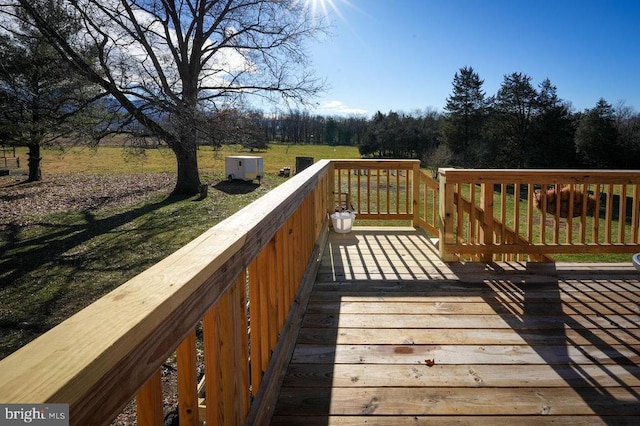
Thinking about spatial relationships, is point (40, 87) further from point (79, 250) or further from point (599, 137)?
point (599, 137)

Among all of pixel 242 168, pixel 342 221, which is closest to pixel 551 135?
pixel 242 168

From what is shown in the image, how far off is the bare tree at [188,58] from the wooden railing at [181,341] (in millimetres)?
10736

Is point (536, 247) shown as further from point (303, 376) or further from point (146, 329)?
point (146, 329)

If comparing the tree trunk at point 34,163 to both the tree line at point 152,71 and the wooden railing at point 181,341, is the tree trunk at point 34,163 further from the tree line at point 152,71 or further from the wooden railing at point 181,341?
the wooden railing at point 181,341

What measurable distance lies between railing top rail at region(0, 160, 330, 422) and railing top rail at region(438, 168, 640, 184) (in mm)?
3260

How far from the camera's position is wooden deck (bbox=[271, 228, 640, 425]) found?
1874 mm

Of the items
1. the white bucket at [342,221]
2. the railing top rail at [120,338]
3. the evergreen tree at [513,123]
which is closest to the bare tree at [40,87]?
the white bucket at [342,221]

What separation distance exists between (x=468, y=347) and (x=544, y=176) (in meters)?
2.19

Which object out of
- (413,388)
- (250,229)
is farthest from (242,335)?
(413,388)

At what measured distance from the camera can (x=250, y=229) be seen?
1372mm

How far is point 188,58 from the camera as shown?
14.5 m

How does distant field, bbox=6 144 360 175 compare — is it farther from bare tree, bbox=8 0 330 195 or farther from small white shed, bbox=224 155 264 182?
bare tree, bbox=8 0 330 195

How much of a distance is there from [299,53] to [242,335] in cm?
1412

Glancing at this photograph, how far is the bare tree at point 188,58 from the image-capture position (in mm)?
11734
